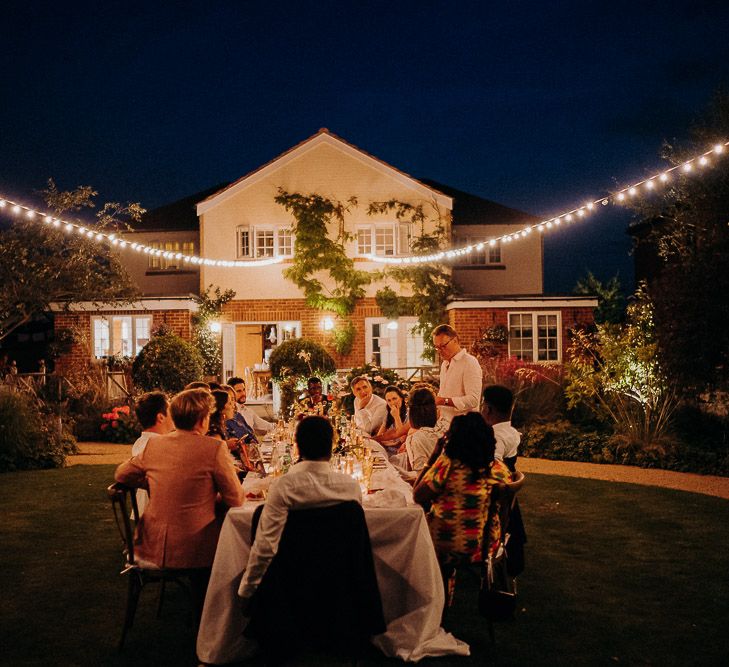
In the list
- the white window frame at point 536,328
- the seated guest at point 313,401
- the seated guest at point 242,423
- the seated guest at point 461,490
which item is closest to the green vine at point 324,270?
the white window frame at point 536,328

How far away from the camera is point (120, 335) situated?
19656 mm

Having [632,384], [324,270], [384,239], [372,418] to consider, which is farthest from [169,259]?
[372,418]

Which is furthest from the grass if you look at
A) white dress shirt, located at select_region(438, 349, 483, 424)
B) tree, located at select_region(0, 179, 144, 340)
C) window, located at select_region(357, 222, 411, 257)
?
window, located at select_region(357, 222, 411, 257)

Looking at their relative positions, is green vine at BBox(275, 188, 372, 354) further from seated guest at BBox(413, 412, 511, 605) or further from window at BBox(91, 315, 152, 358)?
seated guest at BBox(413, 412, 511, 605)

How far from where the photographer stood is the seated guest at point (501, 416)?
524 cm

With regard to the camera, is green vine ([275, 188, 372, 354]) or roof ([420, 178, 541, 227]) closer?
green vine ([275, 188, 372, 354])

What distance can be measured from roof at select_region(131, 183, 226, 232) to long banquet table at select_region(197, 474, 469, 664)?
62.3 ft

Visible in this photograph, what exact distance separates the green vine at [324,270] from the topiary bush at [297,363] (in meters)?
3.30

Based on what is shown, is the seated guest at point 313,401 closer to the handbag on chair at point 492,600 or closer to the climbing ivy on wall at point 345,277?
the handbag on chair at point 492,600

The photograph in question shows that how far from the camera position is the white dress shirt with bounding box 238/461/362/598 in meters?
3.66

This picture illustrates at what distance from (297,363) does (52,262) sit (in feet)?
19.4

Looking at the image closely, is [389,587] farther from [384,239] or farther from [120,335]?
[120,335]

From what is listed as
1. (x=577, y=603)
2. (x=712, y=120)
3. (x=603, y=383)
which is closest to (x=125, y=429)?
(x=603, y=383)

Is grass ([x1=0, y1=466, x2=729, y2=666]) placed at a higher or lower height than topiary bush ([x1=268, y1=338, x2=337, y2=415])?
lower
